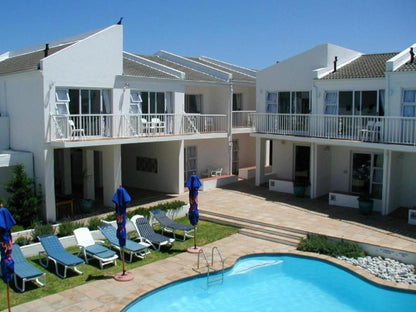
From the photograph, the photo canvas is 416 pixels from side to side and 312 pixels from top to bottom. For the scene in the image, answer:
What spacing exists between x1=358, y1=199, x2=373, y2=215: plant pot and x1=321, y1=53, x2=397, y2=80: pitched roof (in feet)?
20.1

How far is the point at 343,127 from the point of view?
903 inches

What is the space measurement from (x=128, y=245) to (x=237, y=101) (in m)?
18.3

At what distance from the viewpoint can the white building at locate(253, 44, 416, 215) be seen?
20.8 m

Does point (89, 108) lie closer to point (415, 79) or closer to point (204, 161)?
point (204, 161)

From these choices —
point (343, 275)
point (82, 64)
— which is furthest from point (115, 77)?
point (343, 275)

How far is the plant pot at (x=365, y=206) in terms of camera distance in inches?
829

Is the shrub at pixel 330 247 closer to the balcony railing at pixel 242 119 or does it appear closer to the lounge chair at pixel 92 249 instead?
the lounge chair at pixel 92 249

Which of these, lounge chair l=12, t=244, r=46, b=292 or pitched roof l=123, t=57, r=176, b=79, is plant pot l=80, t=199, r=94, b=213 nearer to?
lounge chair l=12, t=244, r=46, b=292

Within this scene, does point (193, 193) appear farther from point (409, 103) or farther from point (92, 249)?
point (409, 103)

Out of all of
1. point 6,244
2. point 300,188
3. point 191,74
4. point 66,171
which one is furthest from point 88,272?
point 191,74

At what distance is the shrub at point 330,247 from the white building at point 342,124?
4.87 metres

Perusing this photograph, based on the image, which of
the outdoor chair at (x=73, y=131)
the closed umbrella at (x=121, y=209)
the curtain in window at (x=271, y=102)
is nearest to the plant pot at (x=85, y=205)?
the outdoor chair at (x=73, y=131)

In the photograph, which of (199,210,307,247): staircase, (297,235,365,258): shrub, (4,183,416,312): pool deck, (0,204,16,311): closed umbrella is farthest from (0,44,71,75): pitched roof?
(297,235,365,258): shrub

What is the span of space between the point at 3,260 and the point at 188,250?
290 inches
